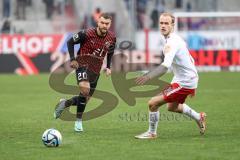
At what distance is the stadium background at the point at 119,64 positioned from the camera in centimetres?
1165

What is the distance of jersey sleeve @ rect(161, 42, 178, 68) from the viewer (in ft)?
35.3

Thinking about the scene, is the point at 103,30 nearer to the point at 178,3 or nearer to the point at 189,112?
the point at 189,112

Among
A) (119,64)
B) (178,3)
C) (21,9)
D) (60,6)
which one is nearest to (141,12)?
(178,3)

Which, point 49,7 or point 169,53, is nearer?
point 169,53

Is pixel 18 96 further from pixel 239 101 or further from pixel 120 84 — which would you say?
pixel 239 101

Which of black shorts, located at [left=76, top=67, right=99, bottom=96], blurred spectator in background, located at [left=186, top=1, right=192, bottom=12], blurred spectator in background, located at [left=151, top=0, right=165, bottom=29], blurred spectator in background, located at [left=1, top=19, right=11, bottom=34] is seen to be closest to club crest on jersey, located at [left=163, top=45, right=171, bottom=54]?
black shorts, located at [left=76, top=67, right=99, bottom=96]

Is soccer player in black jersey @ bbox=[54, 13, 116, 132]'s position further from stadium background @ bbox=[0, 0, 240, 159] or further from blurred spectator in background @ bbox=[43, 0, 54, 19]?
blurred spectator in background @ bbox=[43, 0, 54, 19]

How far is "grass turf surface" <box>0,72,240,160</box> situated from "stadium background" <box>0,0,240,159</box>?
0.02 m

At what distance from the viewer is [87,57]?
12.8 metres

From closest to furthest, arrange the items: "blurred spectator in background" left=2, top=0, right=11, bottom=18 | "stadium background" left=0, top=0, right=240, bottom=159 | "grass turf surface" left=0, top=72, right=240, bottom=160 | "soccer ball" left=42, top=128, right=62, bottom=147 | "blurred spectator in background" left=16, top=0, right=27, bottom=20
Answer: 1. "grass turf surface" left=0, top=72, right=240, bottom=160
2. "soccer ball" left=42, top=128, right=62, bottom=147
3. "stadium background" left=0, top=0, right=240, bottom=159
4. "blurred spectator in background" left=2, top=0, right=11, bottom=18
5. "blurred spectator in background" left=16, top=0, right=27, bottom=20

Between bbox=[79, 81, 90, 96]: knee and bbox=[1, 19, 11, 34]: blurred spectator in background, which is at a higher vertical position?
bbox=[79, 81, 90, 96]: knee

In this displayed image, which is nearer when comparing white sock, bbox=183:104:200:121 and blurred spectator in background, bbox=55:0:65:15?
white sock, bbox=183:104:200:121

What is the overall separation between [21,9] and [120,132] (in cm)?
2069

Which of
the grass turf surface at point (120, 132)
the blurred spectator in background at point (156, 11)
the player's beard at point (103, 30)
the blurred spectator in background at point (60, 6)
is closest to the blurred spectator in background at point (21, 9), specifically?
the blurred spectator in background at point (60, 6)
